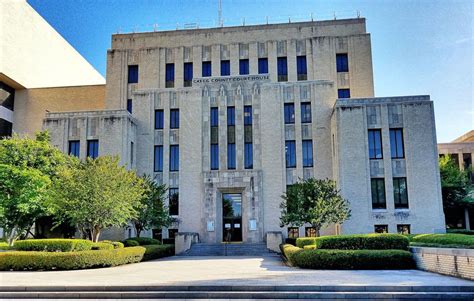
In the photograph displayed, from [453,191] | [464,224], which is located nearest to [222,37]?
[453,191]

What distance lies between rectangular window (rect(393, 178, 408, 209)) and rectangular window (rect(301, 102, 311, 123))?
8.53 m

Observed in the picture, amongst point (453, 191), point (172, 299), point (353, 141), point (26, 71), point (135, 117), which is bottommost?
point (172, 299)

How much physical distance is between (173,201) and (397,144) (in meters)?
17.7

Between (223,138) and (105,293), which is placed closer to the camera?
(105,293)

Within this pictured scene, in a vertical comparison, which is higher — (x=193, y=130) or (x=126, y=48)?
(x=126, y=48)

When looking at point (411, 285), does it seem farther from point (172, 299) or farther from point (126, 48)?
point (126, 48)

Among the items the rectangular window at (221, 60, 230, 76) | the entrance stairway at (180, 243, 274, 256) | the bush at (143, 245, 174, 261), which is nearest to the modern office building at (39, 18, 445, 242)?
the entrance stairway at (180, 243, 274, 256)

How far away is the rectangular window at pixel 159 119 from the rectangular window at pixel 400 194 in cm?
1902

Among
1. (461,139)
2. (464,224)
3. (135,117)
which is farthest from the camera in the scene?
(461,139)

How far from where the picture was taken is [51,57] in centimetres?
4925

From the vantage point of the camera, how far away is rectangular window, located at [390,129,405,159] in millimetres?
A: 32719

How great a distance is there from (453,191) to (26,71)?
137ft

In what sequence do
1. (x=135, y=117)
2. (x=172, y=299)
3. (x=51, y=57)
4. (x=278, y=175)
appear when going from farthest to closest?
(x=51, y=57) → (x=135, y=117) → (x=278, y=175) → (x=172, y=299)

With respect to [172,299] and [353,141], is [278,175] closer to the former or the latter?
[353,141]
